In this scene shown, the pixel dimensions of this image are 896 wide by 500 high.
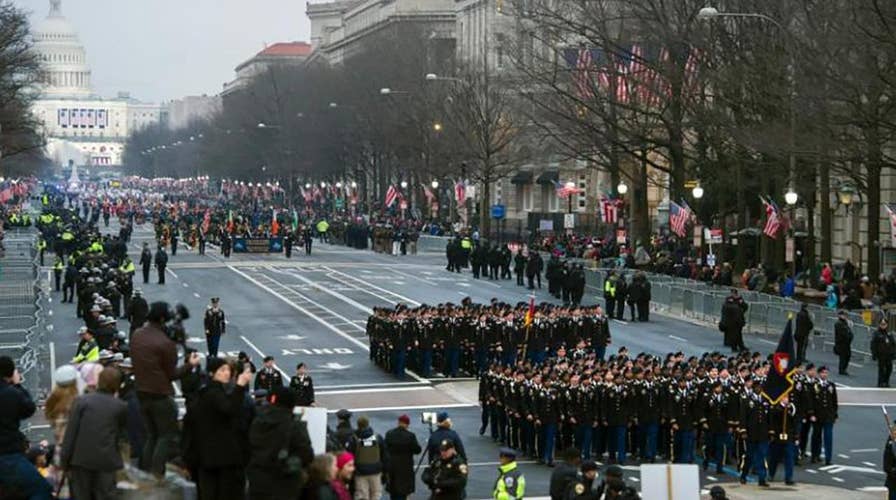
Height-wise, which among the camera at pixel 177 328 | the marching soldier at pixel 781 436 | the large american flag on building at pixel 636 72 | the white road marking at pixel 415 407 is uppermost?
the large american flag on building at pixel 636 72

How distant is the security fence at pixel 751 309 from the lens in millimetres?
43938

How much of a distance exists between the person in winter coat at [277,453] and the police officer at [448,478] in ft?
19.2

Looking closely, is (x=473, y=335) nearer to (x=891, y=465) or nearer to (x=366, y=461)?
(x=891, y=465)

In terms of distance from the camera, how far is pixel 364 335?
48.0m

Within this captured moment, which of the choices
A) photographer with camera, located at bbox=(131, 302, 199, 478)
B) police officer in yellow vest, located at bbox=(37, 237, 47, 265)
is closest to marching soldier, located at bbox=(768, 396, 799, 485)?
photographer with camera, located at bbox=(131, 302, 199, 478)

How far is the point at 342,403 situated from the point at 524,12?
35.9 meters

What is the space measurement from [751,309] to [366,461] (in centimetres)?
2837

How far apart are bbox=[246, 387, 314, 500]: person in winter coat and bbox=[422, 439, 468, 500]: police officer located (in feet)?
19.2

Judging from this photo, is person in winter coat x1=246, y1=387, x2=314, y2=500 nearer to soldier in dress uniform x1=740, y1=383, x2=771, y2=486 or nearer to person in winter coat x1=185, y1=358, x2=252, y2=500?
person in winter coat x1=185, y1=358, x2=252, y2=500

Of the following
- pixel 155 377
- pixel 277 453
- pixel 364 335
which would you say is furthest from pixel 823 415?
pixel 364 335

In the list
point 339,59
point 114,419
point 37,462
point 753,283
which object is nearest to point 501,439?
point 37,462

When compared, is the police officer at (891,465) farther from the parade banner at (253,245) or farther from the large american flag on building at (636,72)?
the parade banner at (253,245)

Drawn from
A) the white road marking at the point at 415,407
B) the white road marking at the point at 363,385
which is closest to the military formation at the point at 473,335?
the white road marking at the point at 363,385

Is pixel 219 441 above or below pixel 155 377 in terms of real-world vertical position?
below
